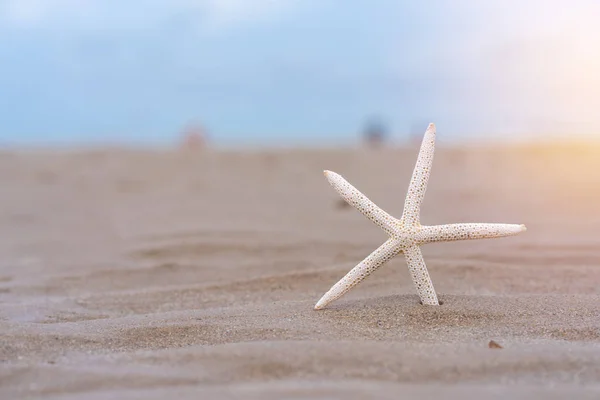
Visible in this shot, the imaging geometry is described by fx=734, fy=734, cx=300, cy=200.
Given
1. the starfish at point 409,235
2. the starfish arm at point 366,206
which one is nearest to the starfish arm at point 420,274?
the starfish at point 409,235

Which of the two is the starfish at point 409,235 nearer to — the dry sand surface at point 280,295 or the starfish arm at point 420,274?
the starfish arm at point 420,274

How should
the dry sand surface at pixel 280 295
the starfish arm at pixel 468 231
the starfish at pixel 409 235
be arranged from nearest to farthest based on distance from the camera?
the dry sand surface at pixel 280 295, the starfish arm at pixel 468 231, the starfish at pixel 409 235

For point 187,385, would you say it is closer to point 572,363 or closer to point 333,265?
point 572,363

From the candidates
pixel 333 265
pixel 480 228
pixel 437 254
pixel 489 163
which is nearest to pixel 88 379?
pixel 480 228

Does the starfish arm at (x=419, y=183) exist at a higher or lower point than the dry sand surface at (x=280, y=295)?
higher

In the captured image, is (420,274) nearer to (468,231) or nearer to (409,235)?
(409,235)

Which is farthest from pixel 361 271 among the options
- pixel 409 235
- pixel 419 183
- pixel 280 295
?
pixel 280 295

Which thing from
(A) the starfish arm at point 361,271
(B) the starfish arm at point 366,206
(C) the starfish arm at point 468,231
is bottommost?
(A) the starfish arm at point 361,271
